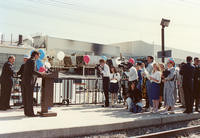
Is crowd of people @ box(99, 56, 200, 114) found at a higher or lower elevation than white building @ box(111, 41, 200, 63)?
lower

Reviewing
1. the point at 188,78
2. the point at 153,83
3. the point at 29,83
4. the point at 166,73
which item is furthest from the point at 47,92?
the point at 188,78

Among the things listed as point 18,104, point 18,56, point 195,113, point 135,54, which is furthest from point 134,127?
point 135,54

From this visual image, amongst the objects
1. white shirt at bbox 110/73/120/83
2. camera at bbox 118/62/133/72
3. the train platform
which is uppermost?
camera at bbox 118/62/133/72

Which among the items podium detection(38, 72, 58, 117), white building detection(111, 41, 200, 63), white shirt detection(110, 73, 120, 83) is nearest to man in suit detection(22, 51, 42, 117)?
podium detection(38, 72, 58, 117)

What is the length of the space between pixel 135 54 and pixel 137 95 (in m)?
46.5

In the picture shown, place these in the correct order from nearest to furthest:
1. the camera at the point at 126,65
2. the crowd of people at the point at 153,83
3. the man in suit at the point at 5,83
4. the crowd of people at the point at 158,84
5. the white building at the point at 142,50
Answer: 1. the man in suit at the point at 5,83
2. the crowd of people at the point at 153,83
3. the crowd of people at the point at 158,84
4. the camera at the point at 126,65
5. the white building at the point at 142,50

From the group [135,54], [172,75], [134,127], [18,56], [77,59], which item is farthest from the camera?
[135,54]

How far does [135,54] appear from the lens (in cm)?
5316

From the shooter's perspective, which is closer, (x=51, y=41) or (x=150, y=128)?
(x=150, y=128)

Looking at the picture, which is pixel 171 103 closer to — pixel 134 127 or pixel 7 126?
pixel 134 127

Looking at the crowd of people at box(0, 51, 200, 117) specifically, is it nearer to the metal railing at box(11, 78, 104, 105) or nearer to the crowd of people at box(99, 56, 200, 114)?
the crowd of people at box(99, 56, 200, 114)

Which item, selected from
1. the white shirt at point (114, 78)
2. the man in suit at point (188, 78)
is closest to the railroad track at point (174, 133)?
the man in suit at point (188, 78)

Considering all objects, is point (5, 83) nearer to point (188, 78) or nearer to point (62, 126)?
point (62, 126)

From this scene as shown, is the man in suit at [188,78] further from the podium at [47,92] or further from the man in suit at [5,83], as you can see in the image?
the man in suit at [5,83]
